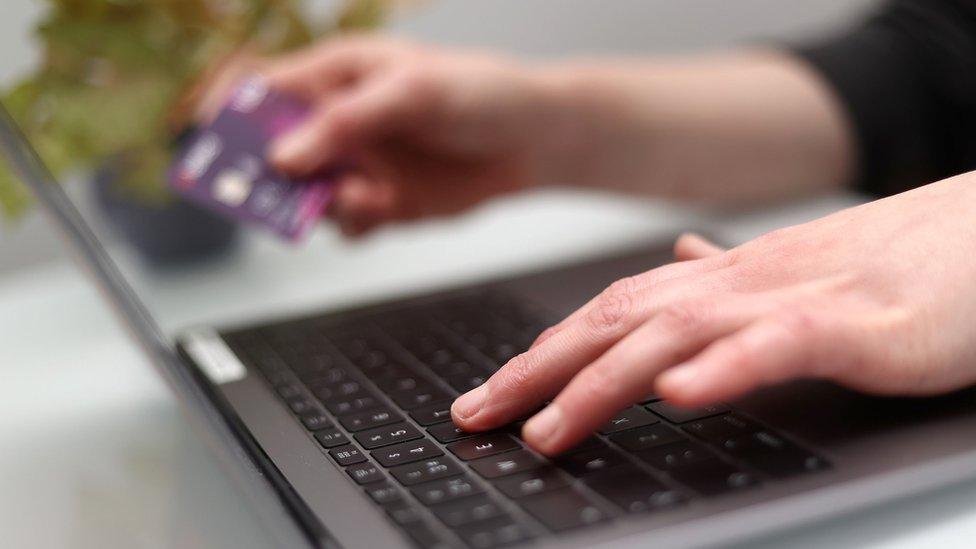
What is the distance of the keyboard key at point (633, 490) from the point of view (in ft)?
1.37

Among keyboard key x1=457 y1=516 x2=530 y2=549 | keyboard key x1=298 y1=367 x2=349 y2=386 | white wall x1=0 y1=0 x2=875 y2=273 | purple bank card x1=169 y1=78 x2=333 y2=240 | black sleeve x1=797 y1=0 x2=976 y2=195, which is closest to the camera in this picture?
keyboard key x1=457 y1=516 x2=530 y2=549

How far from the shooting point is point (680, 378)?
0.43 meters

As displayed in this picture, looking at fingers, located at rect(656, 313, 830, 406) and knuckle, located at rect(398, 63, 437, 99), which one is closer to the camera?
fingers, located at rect(656, 313, 830, 406)

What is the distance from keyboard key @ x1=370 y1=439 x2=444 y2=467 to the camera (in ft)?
1.62

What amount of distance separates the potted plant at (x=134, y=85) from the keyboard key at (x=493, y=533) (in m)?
0.60

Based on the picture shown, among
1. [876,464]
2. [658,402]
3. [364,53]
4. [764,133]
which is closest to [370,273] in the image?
[364,53]

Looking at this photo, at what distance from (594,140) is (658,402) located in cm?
55

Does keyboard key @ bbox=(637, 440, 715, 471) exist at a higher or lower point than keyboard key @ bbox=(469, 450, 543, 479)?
higher

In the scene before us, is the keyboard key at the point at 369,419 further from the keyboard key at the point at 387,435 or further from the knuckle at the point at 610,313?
the knuckle at the point at 610,313

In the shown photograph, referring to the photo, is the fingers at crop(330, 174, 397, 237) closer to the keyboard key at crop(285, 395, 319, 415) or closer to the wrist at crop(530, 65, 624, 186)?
the wrist at crop(530, 65, 624, 186)

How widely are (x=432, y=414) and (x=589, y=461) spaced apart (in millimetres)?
110

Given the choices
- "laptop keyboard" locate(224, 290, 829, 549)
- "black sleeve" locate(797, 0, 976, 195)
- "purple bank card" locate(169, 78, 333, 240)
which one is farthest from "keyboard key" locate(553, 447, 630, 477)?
"black sleeve" locate(797, 0, 976, 195)

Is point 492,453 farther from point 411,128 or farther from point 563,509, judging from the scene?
point 411,128

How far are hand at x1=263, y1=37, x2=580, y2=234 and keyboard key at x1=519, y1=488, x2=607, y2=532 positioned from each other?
527 millimetres
